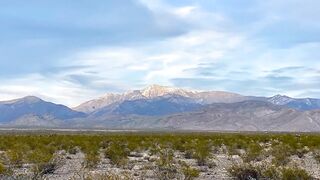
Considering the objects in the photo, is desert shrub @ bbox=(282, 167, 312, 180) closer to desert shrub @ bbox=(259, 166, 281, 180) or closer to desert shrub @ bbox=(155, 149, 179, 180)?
desert shrub @ bbox=(259, 166, 281, 180)

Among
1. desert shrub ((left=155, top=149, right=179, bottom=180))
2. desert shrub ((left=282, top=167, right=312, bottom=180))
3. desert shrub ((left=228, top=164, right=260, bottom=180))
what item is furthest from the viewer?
desert shrub ((left=155, top=149, right=179, bottom=180))

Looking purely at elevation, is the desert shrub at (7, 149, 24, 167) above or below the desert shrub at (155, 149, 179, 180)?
above

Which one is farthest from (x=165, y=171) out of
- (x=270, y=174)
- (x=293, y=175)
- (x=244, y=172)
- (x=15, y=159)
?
(x=15, y=159)

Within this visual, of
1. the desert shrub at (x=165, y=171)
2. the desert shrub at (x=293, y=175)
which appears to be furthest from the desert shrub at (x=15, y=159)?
the desert shrub at (x=293, y=175)

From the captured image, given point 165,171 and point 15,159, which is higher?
point 15,159

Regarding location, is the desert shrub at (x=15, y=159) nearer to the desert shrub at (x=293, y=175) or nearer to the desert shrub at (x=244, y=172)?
the desert shrub at (x=244, y=172)

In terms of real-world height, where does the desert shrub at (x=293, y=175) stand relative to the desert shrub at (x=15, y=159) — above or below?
below

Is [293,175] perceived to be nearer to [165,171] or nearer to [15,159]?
[165,171]

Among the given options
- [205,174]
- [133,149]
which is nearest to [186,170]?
[205,174]

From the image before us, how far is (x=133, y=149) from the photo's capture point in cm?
3859

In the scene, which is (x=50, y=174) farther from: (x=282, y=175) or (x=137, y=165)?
(x=282, y=175)

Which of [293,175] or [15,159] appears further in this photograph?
[15,159]

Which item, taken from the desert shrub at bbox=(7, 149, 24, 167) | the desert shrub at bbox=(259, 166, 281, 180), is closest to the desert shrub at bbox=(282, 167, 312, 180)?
the desert shrub at bbox=(259, 166, 281, 180)

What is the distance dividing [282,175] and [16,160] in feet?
41.6
